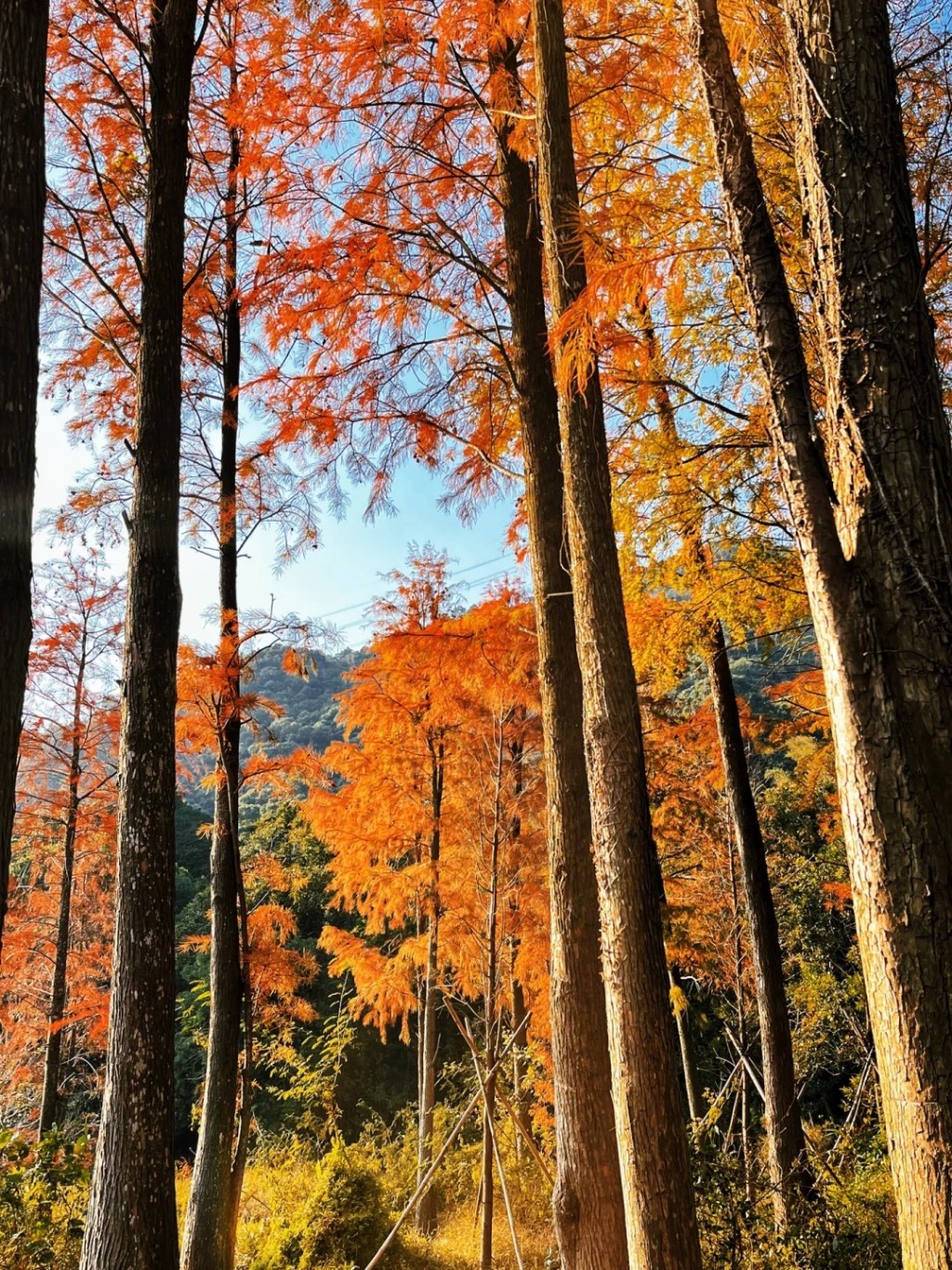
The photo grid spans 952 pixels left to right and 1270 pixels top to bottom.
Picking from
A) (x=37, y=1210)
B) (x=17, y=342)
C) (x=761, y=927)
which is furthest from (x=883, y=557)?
(x=37, y=1210)

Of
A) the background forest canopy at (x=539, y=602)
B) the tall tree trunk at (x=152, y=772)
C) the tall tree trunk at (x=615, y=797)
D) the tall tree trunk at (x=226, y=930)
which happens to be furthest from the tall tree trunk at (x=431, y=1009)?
the tall tree trunk at (x=615, y=797)

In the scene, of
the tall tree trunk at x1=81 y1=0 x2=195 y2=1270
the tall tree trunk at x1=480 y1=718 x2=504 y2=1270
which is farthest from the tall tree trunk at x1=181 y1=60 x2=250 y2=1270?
the tall tree trunk at x1=81 y1=0 x2=195 y2=1270

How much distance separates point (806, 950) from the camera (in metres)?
14.7

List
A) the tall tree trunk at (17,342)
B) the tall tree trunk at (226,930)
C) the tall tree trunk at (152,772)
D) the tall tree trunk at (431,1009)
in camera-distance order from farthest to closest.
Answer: the tall tree trunk at (431,1009) < the tall tree trunk at (226,930) < the tall tree trunk at (152,772) < the tall tree trunk at (17,342)

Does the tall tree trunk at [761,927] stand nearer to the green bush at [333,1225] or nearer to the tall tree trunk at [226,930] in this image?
the green bush at [333,1225]

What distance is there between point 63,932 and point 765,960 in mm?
8938

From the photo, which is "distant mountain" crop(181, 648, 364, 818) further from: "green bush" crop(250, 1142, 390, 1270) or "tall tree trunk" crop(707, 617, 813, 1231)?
"tall tree trunk" crop(707, 617, 813, 1231)

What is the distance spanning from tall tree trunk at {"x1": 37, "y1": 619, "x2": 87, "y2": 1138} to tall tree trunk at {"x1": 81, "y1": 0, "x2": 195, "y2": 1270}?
687 cm

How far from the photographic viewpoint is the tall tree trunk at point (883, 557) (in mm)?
1955

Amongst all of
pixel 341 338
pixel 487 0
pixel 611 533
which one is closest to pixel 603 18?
pixel 487 0

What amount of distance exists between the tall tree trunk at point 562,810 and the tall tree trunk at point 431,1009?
4.60 m

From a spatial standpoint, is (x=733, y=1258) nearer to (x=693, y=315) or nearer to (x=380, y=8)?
(x=693, y=315)

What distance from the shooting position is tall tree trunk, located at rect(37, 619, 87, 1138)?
9562mm

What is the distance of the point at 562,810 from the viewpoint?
4.12 m
